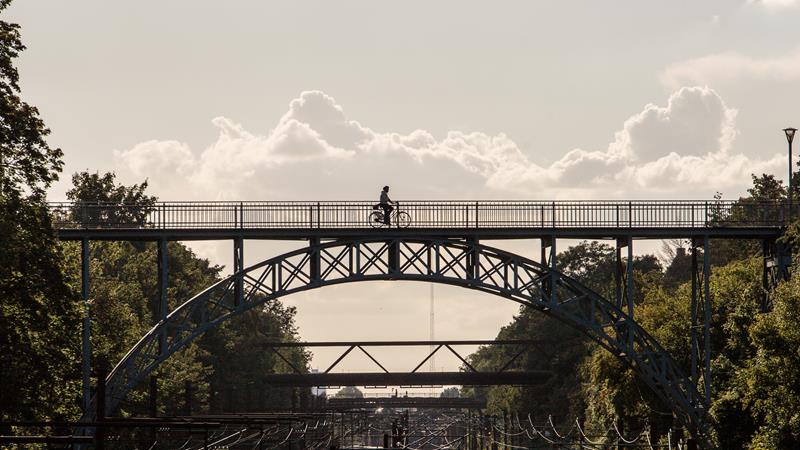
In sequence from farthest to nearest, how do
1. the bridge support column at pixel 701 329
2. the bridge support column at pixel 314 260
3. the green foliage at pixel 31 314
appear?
the bridge support column at pixel 314 260
the bridge support column at pixel 701 329
the green foliage at pixel 31 314

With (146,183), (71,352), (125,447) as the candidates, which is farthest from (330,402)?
(71,352)

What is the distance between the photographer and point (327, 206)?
5681 cm

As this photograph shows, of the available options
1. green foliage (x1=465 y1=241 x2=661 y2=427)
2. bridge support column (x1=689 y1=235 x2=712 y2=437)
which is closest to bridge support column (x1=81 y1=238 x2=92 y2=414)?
bridge support column (x1=689 y1=235 x2=712 y2=437)

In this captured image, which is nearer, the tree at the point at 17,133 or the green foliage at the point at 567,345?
the tree at the point at 17,133

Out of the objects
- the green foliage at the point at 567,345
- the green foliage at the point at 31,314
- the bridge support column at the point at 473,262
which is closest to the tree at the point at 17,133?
the green foliage at the point at 31,314

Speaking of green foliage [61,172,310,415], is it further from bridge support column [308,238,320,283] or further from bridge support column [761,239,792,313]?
bridge support column [761,239,792,313]

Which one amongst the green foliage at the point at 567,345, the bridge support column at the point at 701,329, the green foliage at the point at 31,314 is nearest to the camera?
the green foliage at the point at 31,314

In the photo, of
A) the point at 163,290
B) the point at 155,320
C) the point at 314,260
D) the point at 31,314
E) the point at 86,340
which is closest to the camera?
the point at 31,314

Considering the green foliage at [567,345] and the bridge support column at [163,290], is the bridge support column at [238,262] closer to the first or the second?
the bridge support column at [163,290]

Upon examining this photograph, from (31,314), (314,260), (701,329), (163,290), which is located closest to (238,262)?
(314,260)

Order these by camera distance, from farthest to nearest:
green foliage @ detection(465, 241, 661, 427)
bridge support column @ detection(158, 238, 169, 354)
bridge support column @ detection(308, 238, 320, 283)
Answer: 1. green foliage @ detection(465, 241, 661, 427)
2. bridge support column @ detection(308, 238, 320, 283)
3. bridge support column @ detection(158, 238, 169, 354)

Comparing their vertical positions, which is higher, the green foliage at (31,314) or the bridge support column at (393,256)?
the bridge support column at (393,256)

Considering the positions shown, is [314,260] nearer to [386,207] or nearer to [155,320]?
[386,207]

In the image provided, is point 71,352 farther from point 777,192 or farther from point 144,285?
point 777,192
